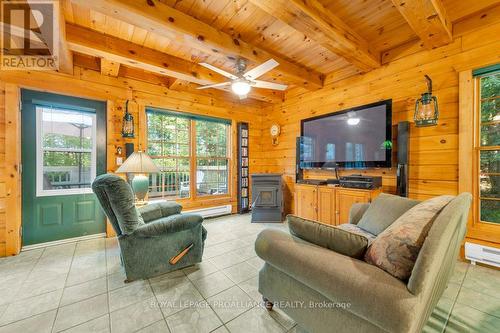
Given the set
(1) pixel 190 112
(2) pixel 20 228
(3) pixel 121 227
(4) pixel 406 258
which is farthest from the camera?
(1) pixel 190 112

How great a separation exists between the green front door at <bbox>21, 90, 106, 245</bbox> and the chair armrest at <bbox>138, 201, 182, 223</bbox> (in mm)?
1351

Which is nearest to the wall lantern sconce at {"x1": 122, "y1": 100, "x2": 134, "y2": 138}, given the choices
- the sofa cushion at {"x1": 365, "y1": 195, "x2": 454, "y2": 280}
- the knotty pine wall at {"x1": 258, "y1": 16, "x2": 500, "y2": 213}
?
the knotty pine wall at {"x1": 258, "y1": 16, "x2": 500, "y2": 213}

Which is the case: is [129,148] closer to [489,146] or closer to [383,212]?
[383,212]

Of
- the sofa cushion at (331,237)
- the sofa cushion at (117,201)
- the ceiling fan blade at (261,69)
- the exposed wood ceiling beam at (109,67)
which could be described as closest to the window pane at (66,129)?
the exposed wood ceiling beam at (109,67)

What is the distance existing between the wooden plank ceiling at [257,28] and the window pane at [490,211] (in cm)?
188

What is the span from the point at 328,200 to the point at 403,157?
112 cm

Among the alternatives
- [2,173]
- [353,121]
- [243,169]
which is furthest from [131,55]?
[353,121]

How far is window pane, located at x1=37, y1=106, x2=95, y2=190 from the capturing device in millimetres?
2849

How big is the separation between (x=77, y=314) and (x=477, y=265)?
3748 mm

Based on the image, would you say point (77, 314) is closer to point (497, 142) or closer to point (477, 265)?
point (477, 265)

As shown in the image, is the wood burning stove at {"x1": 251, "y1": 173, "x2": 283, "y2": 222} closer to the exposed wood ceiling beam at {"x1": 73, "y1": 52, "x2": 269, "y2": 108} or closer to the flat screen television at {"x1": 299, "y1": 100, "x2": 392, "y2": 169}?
the flat screen television at {"x1": 299, "y1": 100, "x2": 392, "y2": 169}

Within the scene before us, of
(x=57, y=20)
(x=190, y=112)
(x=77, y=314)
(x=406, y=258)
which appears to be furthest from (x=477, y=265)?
(x=57, y=20)

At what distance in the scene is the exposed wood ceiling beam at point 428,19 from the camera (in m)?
1.82

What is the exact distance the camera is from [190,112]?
3.96m
